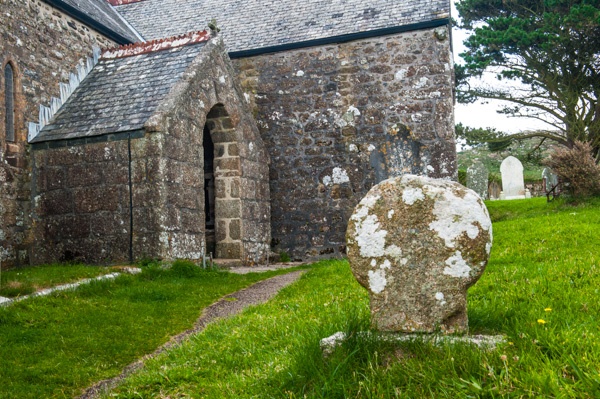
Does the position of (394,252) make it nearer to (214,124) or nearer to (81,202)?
(81,202)

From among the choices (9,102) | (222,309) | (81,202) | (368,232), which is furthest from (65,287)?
(368,232)

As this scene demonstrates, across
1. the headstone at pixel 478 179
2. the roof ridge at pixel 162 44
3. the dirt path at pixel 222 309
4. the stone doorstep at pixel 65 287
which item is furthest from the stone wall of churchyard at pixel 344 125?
the headstone at pixel 478 179

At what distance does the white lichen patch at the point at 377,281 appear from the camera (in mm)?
3307

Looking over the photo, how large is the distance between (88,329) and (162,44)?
658cm

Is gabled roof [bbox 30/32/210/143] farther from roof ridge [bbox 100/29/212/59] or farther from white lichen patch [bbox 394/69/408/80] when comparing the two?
white lichen patch [bbox 394/69/408/80]

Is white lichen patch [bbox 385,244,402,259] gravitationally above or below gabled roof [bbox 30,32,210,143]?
below

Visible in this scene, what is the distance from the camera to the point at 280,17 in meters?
12.9

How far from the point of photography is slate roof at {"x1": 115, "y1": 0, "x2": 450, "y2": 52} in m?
11.6

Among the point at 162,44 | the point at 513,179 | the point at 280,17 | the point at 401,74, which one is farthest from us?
the point at 513,179

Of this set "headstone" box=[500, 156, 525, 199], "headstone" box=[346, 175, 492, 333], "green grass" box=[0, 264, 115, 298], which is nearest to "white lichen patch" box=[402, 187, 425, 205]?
"headstone" box=[346, 175, 492, 333]

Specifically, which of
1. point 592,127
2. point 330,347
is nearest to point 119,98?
point 330,347

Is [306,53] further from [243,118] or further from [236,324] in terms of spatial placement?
[236,324]

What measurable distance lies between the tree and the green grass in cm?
1496

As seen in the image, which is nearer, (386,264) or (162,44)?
(386,264)
